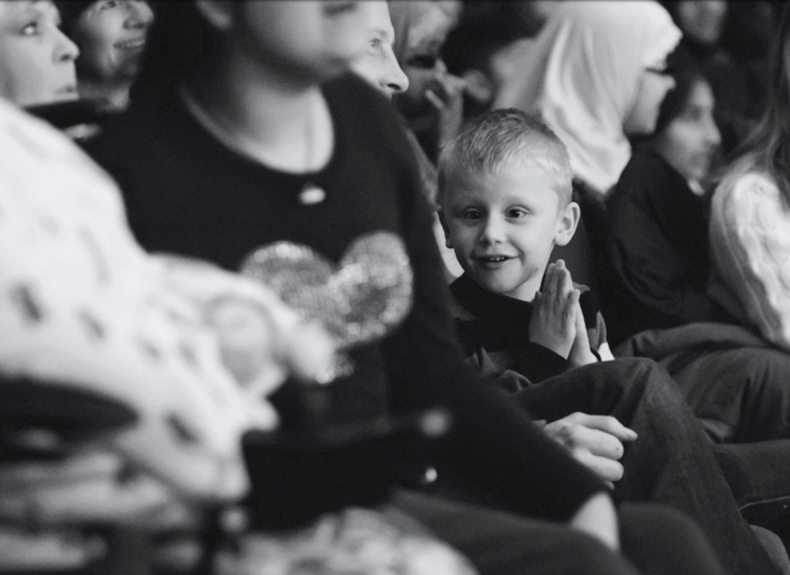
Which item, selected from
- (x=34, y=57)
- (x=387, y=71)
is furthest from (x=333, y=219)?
(x=387, y=71)

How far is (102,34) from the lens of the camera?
240cm

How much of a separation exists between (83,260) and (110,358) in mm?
65

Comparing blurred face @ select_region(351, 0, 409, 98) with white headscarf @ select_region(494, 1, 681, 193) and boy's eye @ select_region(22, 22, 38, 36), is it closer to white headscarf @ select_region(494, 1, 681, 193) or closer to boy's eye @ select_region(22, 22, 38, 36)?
boy's eye @ select_region(22, 22, 38, 36)

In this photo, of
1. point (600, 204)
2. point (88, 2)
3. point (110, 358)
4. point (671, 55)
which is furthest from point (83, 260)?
point (671, 55)

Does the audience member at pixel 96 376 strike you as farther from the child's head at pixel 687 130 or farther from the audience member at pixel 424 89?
the child's head at pixel 687 130

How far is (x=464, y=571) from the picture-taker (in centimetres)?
98

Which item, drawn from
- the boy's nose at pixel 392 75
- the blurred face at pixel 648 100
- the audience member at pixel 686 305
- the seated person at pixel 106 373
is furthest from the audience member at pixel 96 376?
the blurred face at pixel 648 100

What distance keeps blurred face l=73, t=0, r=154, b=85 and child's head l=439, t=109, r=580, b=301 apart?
0.61 meters

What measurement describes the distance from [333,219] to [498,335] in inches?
42.1

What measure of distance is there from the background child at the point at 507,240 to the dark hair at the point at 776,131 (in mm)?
880

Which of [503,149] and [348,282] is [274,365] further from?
[503,149]

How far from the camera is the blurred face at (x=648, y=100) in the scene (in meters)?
3.74

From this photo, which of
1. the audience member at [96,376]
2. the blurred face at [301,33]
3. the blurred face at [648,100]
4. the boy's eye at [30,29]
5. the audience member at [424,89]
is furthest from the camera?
the blurred face at [648,100]

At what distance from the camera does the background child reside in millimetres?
2088
